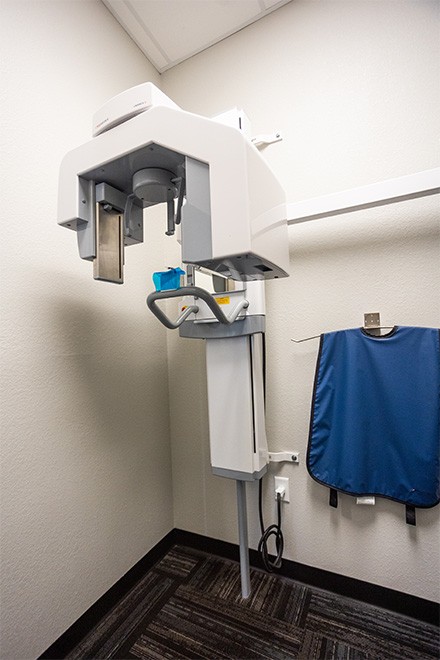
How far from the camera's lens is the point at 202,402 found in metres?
1.67

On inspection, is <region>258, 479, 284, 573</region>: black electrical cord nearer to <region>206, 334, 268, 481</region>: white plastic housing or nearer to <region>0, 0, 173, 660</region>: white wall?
<region>206, 334, 268, 481</region>: white plastic housing

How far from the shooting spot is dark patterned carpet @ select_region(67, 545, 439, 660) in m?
1.11

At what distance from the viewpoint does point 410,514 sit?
118cm

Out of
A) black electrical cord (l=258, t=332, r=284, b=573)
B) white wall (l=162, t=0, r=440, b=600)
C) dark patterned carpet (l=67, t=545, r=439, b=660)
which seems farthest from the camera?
black electrical cord (l=258, t=332, r=284, b=573)

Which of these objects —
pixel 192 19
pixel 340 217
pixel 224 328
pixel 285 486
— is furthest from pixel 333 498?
pixel 192 19

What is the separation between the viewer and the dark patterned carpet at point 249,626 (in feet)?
3.64

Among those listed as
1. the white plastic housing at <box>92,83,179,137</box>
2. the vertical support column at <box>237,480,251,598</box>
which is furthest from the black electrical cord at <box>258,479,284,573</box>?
the white plastic housing at <box>92,83,179,137</box>

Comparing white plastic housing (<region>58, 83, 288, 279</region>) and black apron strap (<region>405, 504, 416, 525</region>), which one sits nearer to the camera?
white plastic housing (<region>58, 83, 288, 279</region>)

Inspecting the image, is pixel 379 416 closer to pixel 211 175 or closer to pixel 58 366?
pixel 211 175

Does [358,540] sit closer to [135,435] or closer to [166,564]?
[166,564]

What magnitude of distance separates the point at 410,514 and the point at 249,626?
77 cm

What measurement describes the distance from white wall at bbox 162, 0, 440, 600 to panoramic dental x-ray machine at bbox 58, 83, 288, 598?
290 mm

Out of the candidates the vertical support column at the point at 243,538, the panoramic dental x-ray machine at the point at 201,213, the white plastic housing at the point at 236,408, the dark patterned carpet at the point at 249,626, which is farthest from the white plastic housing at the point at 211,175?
the dark patterned carpet at the point at 249,626

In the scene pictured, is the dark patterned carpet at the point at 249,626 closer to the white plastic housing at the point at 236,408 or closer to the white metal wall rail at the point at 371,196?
the white plastic housing at the point at 236,408
